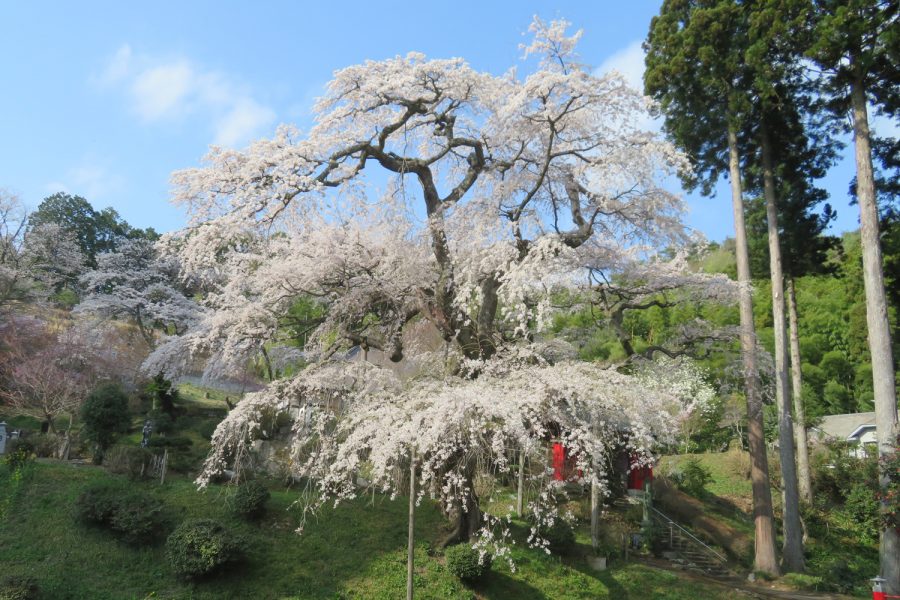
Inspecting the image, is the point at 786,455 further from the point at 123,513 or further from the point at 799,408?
the point at 123,513

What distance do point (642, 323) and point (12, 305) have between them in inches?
1113

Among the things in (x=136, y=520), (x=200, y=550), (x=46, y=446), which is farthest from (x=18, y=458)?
(x=200, y=550)

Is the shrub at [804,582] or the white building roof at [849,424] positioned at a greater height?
the white building roof at [849,424]

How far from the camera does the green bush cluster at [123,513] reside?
9.54m

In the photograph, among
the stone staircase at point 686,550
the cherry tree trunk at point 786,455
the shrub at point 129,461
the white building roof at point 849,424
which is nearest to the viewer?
the shrub at point 129,461

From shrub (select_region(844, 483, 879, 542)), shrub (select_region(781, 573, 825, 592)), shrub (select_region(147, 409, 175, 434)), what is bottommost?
shrub (select_region(781, 573, 825, 592))

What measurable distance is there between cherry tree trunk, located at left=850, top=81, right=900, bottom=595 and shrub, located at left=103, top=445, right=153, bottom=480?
45.4 ft

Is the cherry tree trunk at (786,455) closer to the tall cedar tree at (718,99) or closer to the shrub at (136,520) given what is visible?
the tall cedar tree at (718,99)

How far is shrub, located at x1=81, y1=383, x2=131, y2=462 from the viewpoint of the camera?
485 inches

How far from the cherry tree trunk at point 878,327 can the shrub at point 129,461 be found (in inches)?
545

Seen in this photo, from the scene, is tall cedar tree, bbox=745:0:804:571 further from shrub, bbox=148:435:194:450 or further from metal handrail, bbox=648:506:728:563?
shrub, bbox=148:435:194:450

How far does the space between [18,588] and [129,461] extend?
146 inches

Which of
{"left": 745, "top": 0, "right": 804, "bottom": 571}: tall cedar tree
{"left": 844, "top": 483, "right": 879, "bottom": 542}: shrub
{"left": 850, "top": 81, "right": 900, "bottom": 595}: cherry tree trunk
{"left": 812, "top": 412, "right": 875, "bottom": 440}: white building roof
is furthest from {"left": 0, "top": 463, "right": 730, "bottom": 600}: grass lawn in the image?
{"left": 812, "top": 412, "right": 875, "bottom": 440}: white building roof

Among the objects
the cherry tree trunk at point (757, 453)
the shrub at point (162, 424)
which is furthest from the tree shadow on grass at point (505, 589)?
the shrub at point (162, 424)
